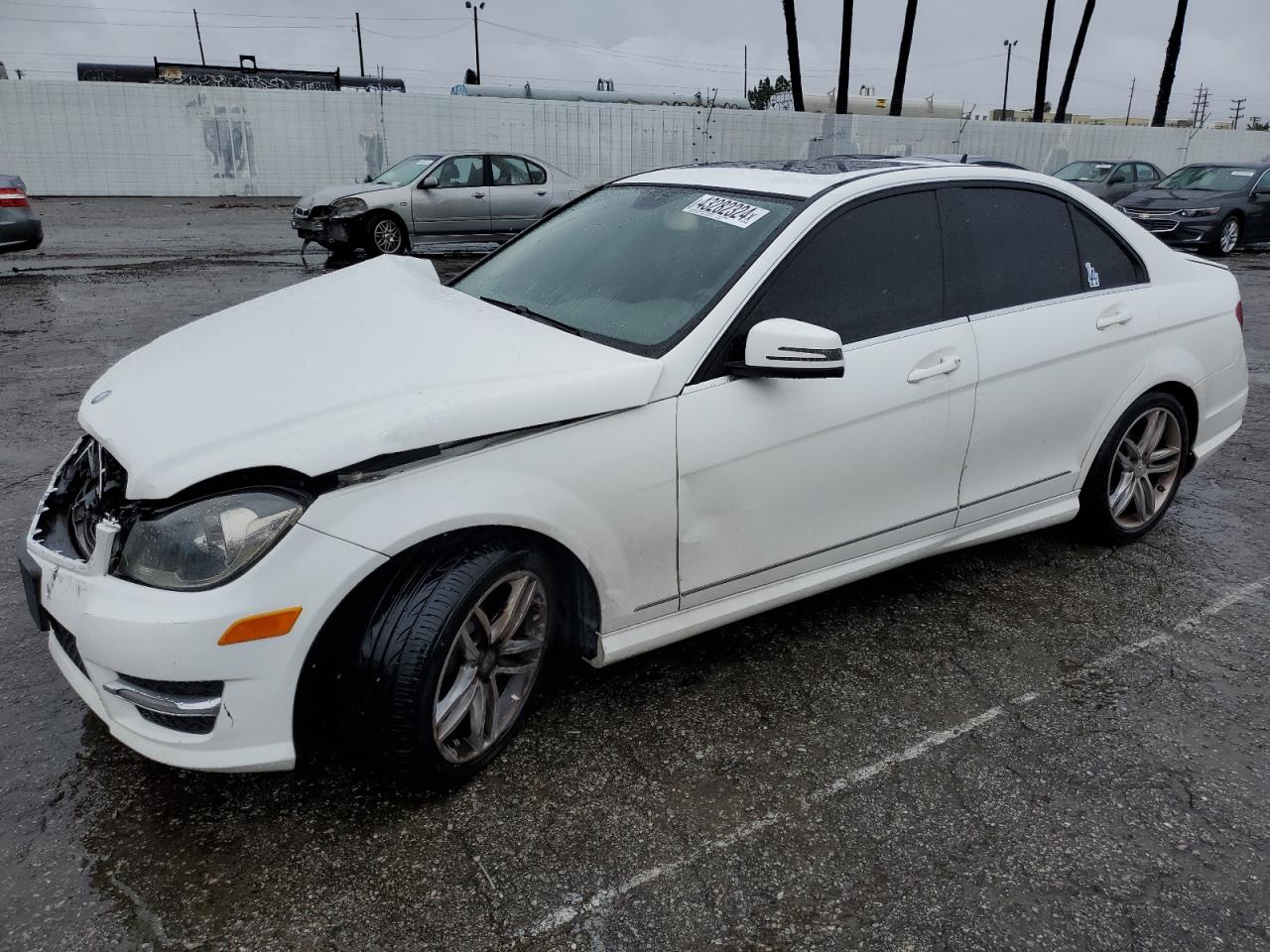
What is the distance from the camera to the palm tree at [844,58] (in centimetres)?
3155

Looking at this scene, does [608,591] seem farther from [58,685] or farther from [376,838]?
[58,685]

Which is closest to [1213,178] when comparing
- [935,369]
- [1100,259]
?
[1100,259]

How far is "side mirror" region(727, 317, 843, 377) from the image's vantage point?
8.87 ft

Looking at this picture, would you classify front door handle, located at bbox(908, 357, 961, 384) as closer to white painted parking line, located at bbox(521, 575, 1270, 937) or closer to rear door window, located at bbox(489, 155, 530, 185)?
white painted parking line, located at bbox(521, 575, 1270, 937)

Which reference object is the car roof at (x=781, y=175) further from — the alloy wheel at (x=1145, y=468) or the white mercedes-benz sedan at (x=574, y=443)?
the alloy wheel at (x=1145, y=468)

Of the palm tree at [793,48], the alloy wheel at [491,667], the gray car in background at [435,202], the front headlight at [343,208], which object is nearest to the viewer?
the alloy wheel at [491,667]

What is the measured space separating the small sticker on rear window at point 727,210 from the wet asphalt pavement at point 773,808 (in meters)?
1.45

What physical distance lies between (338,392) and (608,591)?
35.6 inches

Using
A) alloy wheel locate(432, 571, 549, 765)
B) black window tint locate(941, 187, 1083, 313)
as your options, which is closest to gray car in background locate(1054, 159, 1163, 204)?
black window tint locate(941, 187, 1083, 313)

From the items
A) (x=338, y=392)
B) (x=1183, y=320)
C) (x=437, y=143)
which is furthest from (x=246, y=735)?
(x=437, y=143)

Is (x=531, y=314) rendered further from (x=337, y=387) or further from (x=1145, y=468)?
(x=1145, y=468)

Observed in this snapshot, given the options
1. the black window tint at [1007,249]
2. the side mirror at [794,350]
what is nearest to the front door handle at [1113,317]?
the black window tint at [1007,249]

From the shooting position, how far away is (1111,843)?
2467 millimetres

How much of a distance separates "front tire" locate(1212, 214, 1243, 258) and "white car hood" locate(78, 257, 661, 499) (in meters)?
17.8
